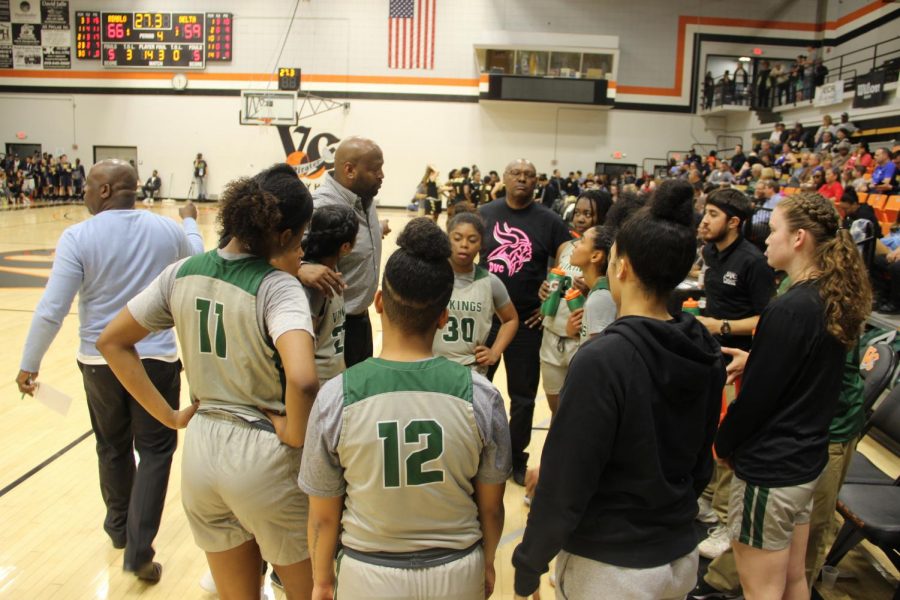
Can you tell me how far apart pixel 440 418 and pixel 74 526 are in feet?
8.58

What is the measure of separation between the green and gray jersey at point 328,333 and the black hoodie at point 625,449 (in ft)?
3.36

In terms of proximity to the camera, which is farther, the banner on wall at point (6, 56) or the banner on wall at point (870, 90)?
the banner on wall at point (6, 56)

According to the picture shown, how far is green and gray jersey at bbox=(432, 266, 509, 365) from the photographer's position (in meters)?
3.00

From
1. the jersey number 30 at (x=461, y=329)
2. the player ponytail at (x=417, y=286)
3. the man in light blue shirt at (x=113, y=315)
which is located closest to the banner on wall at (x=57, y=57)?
the man in light blue shirt at (x=113, y=315)

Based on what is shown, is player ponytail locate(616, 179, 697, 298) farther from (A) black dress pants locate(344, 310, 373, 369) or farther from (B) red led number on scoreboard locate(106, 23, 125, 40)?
(B) red led number on scoreboard locate(106, 23, 125, 40)

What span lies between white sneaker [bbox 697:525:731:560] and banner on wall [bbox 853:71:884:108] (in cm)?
1632

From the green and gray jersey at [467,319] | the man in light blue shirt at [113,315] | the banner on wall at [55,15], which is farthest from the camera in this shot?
the banner on wall at [55,15]

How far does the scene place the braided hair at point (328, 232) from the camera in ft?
7.60

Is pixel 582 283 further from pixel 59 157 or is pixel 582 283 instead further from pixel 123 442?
pixel 59 157

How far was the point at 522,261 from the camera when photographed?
3.69 metres

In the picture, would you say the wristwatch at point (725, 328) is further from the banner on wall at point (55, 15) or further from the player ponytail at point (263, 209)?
the banner on wall at point (55, 15)

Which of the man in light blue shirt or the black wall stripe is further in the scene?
the black wall stripe

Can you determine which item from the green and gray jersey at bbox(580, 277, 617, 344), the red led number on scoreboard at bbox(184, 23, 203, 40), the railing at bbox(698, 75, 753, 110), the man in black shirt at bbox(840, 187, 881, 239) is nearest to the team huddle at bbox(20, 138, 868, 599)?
the green and gray jersey at bbox(580, 277, 617, 344)

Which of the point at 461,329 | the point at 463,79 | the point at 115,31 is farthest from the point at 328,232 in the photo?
the point at 115,31
